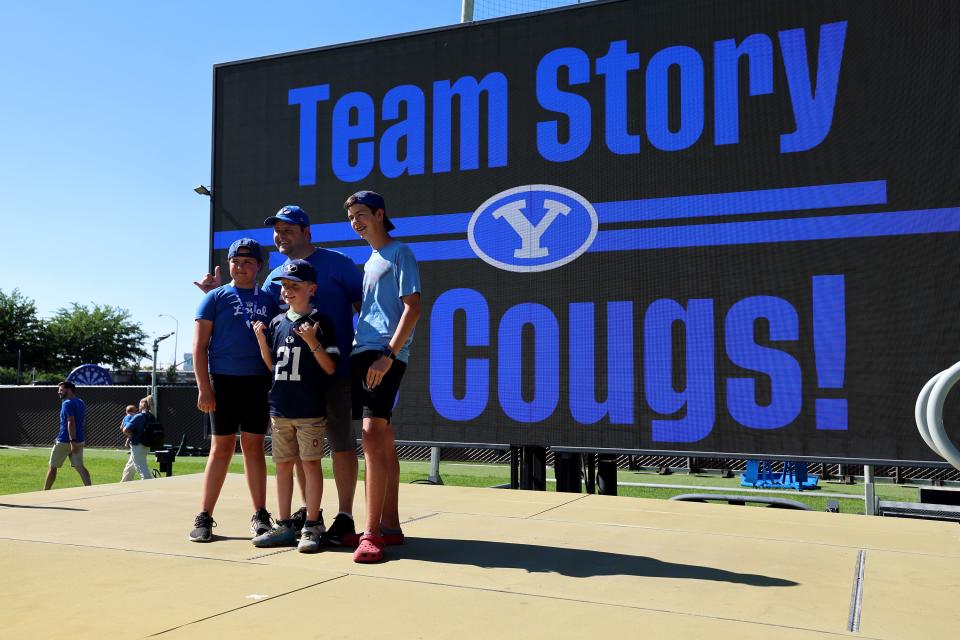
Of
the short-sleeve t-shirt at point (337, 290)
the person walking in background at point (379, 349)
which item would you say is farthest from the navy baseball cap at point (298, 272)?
the person walking in background at point (379, 349)

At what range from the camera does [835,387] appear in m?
6.02

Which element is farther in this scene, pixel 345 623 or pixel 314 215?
pixel 314 215

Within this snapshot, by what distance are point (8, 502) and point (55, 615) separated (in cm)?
352

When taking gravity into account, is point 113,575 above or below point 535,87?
below

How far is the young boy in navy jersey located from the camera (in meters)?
3.77

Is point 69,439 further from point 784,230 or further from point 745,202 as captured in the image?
point 784,230

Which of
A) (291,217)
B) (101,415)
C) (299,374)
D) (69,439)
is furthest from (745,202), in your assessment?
(101,415)

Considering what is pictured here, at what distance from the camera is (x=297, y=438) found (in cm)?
A: 387

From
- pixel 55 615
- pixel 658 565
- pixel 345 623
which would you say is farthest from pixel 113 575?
A: pixel 658 565

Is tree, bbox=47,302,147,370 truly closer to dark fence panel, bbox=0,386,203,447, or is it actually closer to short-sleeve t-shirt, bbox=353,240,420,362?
dark fence panel, bbox=0,386,203,447

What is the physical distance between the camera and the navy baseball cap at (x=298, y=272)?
377 cm

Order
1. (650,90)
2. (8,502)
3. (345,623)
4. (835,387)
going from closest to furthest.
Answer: (345,623)
(8,502)
(835,387)
(650,90)

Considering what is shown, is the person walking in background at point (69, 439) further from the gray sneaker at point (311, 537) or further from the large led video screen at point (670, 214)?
the gray sneaker at point (311, 537)

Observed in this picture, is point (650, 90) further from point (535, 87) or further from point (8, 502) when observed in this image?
point (8, 502)
